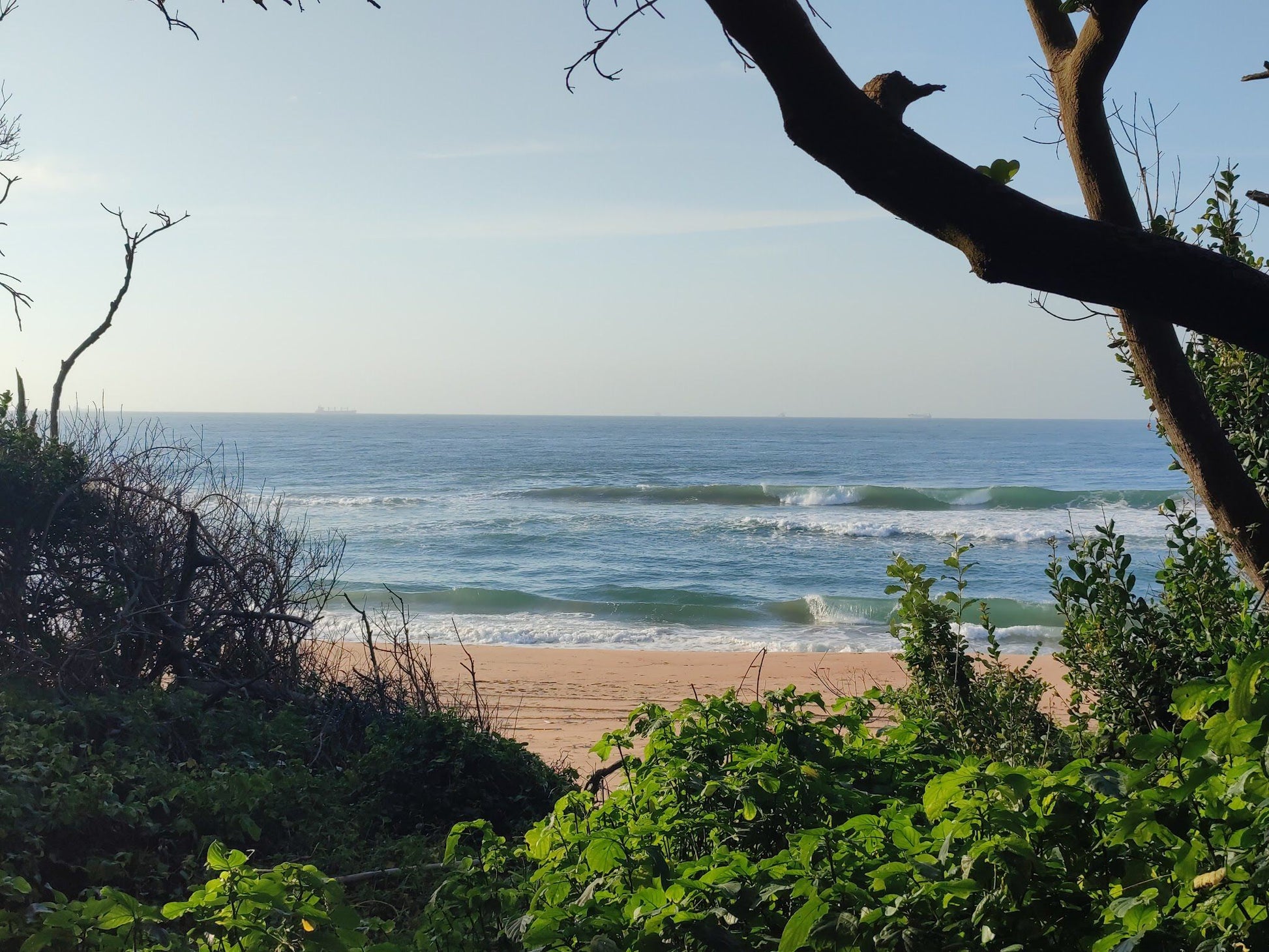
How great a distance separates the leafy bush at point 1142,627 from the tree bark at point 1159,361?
356 mm

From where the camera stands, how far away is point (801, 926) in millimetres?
1544

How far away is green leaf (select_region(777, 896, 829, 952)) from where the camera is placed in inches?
60.2

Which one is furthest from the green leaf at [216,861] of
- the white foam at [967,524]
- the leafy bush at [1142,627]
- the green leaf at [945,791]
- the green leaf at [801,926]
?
the white foam at [967,524]

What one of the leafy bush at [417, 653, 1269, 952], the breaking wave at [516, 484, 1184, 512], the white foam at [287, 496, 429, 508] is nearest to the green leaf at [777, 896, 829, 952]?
the leafy bush at [417, 653, 1269, 952]

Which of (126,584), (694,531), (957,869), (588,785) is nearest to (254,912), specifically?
(957,869)

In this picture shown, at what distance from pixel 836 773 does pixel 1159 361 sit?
1.60 meters

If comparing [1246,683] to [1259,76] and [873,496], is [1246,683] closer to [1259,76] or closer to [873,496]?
[1259,76]

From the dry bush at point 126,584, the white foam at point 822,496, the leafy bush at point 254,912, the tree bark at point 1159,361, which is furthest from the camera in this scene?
Answer: the white foam at point 822,496

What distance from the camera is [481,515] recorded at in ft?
119

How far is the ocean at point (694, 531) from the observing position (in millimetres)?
19734

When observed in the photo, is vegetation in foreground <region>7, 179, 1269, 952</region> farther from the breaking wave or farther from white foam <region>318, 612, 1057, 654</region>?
the breaking wave

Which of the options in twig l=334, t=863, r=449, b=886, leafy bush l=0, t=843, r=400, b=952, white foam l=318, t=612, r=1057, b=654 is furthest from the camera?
white foam l=318, t=612, r=1057, b=654

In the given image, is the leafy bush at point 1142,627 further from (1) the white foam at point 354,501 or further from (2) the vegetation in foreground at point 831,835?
(1) the white foam at point 354,501

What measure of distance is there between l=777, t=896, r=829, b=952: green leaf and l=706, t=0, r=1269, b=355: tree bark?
1.13m
